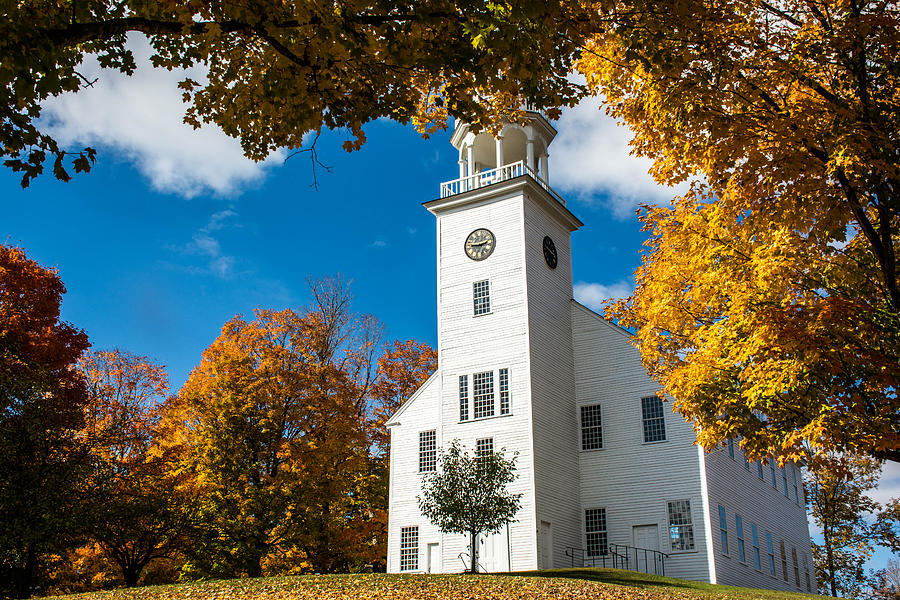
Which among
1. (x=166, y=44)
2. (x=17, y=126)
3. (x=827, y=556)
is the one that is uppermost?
(x=166, y=44)

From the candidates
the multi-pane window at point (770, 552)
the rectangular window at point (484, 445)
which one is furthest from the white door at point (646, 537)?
the multi-pane window at point (770, 552)

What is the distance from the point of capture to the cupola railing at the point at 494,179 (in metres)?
31.1

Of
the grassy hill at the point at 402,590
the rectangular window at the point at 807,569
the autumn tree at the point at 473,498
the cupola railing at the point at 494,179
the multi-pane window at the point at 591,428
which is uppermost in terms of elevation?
the cupola railing at the point at 494,179

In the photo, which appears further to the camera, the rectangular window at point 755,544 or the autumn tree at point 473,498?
the rectangular window at point 755,544

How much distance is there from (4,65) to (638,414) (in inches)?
971

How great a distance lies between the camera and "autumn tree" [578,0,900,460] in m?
9.58

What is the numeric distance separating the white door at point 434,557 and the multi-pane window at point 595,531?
17.4 feet

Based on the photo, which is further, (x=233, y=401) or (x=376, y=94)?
(x=233, y=401)

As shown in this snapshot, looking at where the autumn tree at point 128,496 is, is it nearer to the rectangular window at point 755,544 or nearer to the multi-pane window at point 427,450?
the multi-pane window at point 427,450

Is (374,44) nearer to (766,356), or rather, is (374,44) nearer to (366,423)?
(766,356)

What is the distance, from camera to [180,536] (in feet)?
82.5

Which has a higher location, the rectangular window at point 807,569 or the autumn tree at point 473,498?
the autumn tree at point 473,498

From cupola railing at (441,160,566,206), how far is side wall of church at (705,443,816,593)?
40.6 ft

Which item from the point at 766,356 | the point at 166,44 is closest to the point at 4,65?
the point at 166,44
